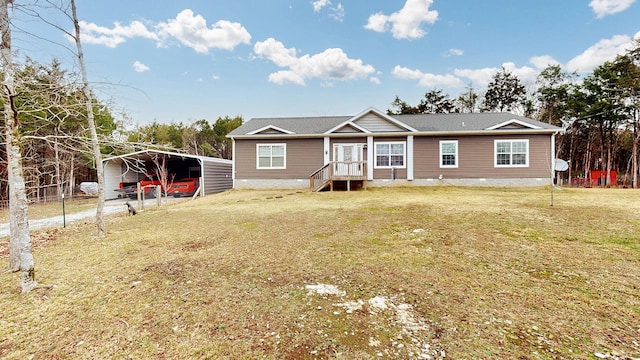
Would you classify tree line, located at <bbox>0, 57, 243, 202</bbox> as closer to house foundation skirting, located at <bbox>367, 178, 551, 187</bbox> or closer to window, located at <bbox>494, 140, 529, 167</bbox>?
house foundation skirting, located at <bbox>367, 178, 551, 187</bbox>

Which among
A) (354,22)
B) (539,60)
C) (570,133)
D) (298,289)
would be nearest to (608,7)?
(539,60)

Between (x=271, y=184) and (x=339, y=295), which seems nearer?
(x=339, y=295)

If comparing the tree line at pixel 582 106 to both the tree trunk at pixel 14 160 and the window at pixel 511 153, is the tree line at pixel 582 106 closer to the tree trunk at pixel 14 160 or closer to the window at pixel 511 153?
the window at pixel 511 153

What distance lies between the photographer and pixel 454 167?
15000 millimetres

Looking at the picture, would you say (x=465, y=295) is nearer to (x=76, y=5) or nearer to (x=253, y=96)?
(x=76, y=5)

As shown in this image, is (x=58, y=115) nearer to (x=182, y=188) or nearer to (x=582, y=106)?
(x=182, y=188)

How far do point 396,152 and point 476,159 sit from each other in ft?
13.8

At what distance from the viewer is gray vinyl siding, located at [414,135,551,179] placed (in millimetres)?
14367

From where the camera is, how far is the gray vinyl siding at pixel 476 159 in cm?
1437

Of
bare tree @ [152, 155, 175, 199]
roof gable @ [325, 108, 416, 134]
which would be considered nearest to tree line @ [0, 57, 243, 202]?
bare tree @ [152, 155, 175, 199]

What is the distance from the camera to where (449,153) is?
49.4 ft

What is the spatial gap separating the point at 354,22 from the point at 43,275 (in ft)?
66.4

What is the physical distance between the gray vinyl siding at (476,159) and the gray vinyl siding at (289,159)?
5.63 m

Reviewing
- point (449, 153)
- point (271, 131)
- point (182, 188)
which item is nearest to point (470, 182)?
point (449, 153)
